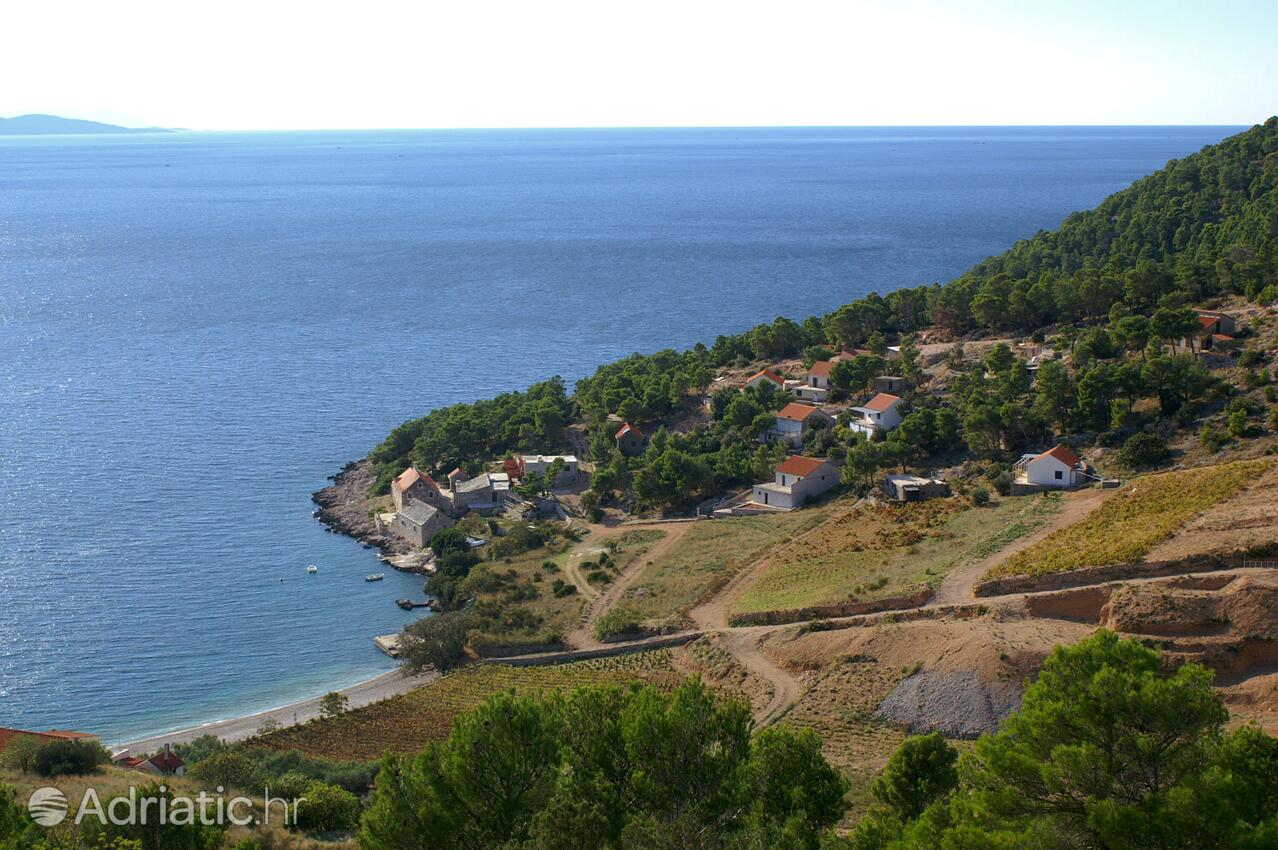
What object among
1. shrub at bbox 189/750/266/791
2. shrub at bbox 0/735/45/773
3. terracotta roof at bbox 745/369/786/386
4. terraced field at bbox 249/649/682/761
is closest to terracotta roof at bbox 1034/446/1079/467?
terraced field at bbox 249/649/682/761

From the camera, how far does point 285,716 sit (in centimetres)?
4256

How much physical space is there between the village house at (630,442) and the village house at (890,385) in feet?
46.4

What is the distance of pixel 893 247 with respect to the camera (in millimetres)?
162750

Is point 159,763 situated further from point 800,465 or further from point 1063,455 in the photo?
point 1063,455

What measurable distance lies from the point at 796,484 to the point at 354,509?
2583cm

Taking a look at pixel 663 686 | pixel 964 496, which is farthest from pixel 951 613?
pixel 964 496

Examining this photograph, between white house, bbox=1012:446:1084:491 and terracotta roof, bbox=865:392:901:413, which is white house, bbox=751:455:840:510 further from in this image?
white house, bbox=1012:446:1084:491

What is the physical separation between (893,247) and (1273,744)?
150 meters

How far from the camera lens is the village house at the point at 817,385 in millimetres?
69294

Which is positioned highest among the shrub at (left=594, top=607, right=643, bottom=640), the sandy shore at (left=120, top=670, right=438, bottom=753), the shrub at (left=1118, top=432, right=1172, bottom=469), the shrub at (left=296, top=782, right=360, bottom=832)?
the shrub at (left=1118, top=432, right=1172, bottom=469)

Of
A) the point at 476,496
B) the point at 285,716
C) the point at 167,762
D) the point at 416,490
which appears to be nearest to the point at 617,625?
the point at 285,716

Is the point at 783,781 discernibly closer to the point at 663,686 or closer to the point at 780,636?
the point at 663,686

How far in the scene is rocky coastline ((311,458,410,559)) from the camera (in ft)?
202

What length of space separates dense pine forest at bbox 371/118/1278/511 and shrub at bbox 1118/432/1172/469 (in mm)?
164
